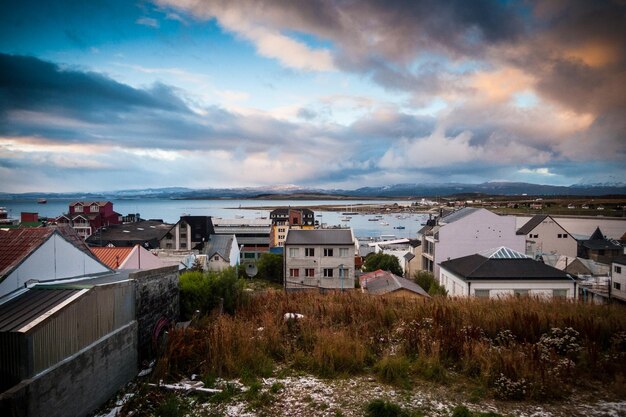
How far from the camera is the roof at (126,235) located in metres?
45.4

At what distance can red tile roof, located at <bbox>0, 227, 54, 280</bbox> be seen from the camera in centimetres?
617

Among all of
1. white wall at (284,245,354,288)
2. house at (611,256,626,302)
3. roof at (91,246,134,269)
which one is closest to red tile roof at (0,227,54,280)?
roof at (91,246,134,269)

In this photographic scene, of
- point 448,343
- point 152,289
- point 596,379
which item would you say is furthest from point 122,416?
point 596,379

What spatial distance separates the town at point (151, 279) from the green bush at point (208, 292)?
0.63 feet

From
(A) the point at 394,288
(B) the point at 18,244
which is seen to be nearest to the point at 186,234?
(A) the point at 394,288

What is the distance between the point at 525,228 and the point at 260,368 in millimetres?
43580

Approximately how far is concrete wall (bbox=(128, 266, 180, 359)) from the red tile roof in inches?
73.7

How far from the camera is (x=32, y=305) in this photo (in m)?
4.95

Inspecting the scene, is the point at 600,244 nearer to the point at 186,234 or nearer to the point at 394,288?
the point at 394,288

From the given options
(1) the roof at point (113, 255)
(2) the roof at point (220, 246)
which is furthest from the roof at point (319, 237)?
(2) the roof at point (220, 246)

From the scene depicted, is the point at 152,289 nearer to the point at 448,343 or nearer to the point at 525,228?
the point at 448,343

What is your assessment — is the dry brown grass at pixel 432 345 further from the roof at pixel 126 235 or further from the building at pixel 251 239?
the building at pixel 251 239

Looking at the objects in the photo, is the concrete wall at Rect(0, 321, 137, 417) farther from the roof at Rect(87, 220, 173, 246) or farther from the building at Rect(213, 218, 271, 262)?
the building at Rect(213, 218, 271, 262)

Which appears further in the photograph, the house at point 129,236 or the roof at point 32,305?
the house at point 129,236
